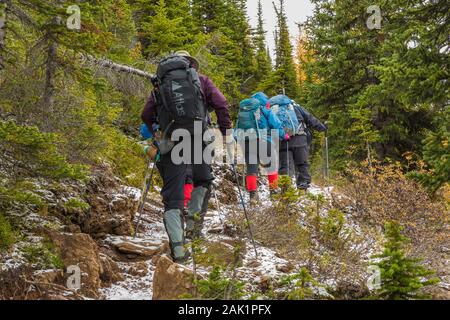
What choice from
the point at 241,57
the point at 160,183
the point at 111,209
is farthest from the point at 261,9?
the point at 111,209

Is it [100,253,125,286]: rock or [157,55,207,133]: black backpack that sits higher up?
[157,55,207,133]: black backpack

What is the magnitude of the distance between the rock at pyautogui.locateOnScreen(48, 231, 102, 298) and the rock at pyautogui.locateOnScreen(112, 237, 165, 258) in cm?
85

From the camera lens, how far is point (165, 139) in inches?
206

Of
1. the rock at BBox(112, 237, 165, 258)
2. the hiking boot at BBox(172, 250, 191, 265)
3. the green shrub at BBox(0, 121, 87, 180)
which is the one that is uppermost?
the green shrub at BBox(0, 121, 87, 180)

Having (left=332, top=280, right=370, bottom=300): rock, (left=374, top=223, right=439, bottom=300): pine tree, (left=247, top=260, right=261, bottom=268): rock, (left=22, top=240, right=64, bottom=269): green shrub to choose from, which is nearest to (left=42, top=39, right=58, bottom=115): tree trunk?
(left=22, top=240, right=64, bottom=269): green shrub

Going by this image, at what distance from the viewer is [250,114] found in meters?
8.68

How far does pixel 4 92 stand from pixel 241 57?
26387 mm

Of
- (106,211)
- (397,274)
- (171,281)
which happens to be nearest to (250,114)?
(106,211)

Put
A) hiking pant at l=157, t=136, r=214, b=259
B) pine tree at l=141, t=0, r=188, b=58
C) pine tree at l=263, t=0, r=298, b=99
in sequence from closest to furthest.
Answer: hiking pant at l=157, t=136, r=214, b=259 → pine tree at l=141, t=0, r=188, b=58 → pine tree at l=263, t=0, r=298, b=99

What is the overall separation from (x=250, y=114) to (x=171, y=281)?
5.21 metres

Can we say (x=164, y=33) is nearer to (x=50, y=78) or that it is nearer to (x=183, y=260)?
(x=50, y=78)

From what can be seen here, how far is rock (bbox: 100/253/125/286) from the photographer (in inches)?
191

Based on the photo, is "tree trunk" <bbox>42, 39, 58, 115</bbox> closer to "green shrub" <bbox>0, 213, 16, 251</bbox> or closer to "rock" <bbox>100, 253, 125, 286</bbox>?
"green shrub" <bbox>0, 213, 16, 251</bbox>

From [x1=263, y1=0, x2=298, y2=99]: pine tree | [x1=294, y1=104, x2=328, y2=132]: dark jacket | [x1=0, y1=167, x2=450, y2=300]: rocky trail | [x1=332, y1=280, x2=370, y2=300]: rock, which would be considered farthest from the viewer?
[x1=263, y1=0, x2=298, y2=99]: pine tree
